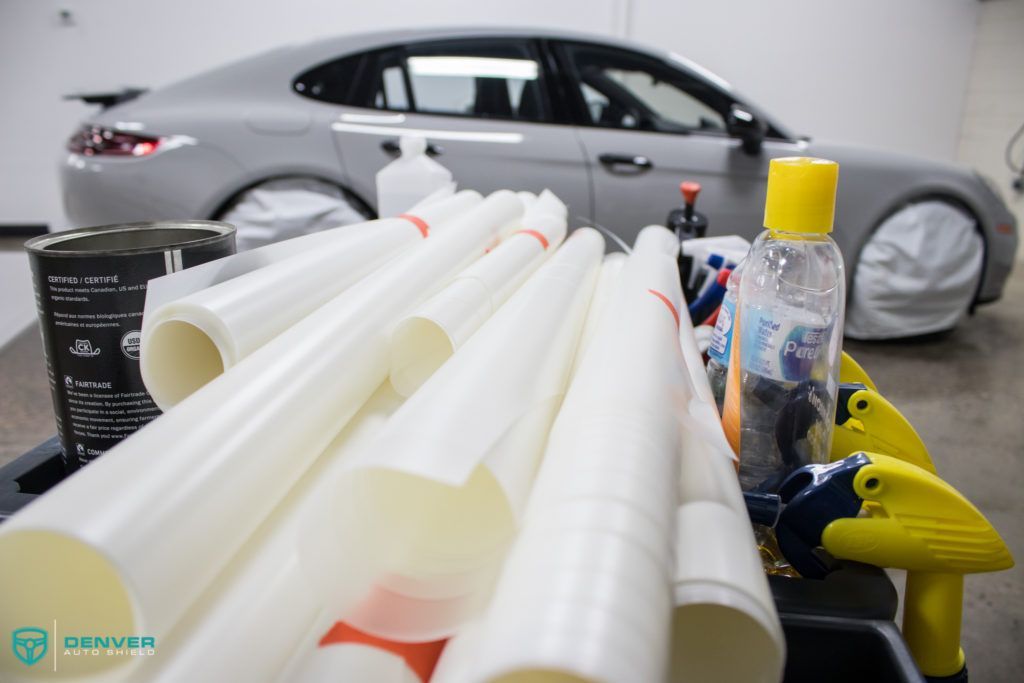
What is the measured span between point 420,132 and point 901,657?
8.52ft

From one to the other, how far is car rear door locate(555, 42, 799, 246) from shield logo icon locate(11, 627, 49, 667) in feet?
8.51

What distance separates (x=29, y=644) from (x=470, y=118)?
8.79ft

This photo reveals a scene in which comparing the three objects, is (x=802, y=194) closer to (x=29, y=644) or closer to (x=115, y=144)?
(x=29, y=644)

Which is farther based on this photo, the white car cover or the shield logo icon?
the white car cover

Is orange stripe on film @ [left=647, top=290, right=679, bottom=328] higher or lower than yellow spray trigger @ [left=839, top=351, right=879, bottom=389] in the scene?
higher

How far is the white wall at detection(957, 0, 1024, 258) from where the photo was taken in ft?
15.0

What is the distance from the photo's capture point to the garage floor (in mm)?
1522

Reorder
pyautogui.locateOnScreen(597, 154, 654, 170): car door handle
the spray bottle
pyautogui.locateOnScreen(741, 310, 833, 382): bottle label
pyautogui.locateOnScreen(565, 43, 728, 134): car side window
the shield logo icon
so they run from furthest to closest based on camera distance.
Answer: pyautogui.locateOnScreen(565, 43, 728, 134): car side window
pyautogui.locateOnScreen(597, 154, 654, 170): car door handle
the spray bottle
pyautogui.locateOnScreen(741, 310, 833, 382): bottle label
the shield logo icon

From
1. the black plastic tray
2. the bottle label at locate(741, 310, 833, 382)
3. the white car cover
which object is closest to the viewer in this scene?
the black plastic tray

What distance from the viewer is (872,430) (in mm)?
692

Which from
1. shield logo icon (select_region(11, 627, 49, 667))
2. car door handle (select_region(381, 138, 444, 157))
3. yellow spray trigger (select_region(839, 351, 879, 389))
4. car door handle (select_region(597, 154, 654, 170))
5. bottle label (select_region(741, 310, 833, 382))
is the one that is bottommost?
yellow spray trigger (select_region(839, 351, 879, 389))

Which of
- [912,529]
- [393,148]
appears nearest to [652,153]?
[393,148]

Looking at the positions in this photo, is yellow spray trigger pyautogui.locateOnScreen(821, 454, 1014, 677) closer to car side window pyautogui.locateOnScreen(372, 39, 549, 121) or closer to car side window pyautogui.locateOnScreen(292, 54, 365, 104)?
car side window pyautogui.locateOnScreen(372, 39, 549, 121)

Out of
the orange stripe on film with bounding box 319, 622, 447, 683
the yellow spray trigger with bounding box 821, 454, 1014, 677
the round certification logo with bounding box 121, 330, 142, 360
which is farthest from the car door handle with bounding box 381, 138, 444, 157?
the orange stripe on film with bounding box 319, 622, 447, 683
